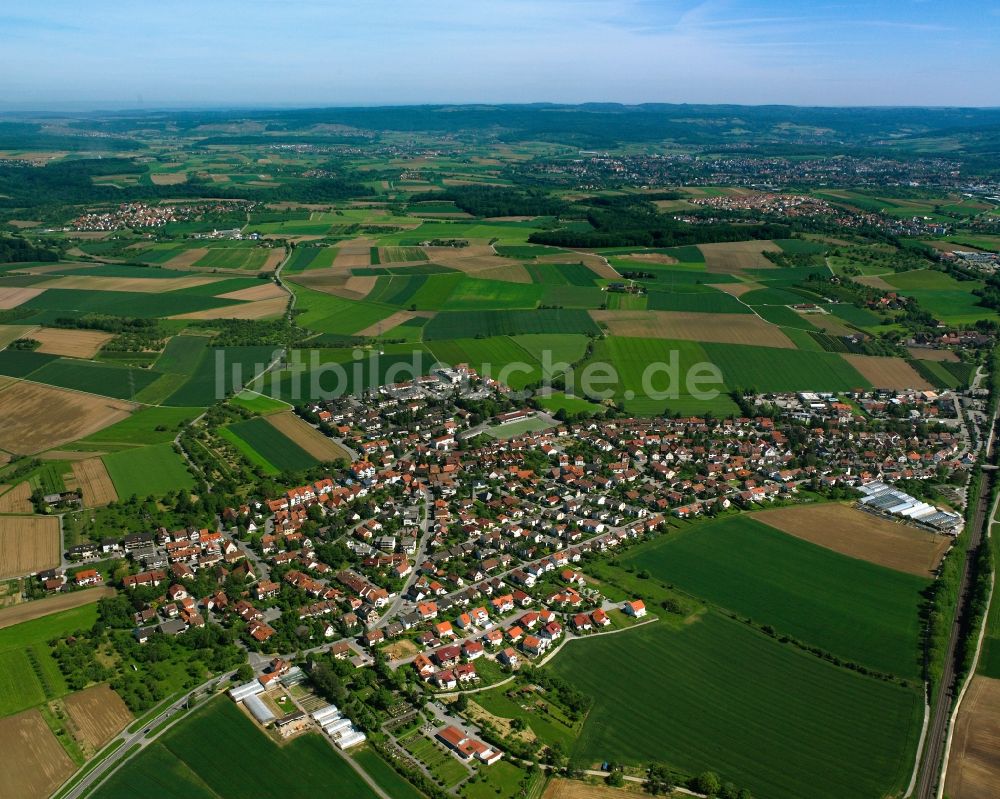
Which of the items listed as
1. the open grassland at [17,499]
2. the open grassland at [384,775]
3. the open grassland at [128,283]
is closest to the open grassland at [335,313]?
the open grassland at [128,283]

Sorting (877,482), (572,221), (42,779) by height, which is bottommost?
(42,779)

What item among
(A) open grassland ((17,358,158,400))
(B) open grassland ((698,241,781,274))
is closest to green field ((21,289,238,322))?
(A) open grassland ((17,358,158,400))

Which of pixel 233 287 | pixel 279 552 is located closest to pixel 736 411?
pixel 279 552

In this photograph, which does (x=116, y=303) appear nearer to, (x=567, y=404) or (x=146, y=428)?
(x=146, y=428)

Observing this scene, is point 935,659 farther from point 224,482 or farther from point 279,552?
point 224,482

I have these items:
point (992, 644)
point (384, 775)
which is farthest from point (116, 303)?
point (992, 644)

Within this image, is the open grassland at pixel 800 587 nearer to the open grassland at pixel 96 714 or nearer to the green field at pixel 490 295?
the open grassland at pixel 96 714

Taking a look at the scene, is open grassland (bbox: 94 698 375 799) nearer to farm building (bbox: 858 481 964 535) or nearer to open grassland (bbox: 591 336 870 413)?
farm building (bbox: 858 481 964 535)
